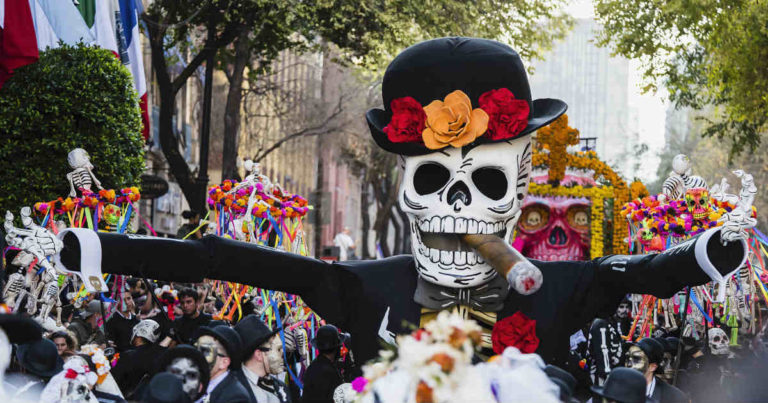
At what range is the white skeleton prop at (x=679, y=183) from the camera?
13.1m

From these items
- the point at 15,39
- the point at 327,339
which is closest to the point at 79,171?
the point at 15,39

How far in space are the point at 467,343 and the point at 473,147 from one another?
9.92 feet

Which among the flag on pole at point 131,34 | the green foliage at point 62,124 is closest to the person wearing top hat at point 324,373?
the green foliage at point 62,124

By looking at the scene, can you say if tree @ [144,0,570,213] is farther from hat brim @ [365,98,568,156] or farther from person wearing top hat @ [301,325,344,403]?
hat brim @ [365,98,568,156]

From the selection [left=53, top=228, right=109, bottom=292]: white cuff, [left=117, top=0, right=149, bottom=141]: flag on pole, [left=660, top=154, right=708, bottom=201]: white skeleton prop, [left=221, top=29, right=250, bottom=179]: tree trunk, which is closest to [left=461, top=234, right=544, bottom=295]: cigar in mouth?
[left=53, top=228, right=109, bottom=292]: white cuff

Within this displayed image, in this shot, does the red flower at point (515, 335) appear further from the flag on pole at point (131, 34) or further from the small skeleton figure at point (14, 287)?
the flag on pole at point (131, 34)

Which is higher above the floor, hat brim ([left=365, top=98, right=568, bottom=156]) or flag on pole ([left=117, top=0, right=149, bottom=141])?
flag on pole ([left=117, top=0, right=149, bottom=141])

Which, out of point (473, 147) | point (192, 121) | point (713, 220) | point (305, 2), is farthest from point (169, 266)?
point (192, 121)

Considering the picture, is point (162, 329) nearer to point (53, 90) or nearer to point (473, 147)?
point (473, 147)

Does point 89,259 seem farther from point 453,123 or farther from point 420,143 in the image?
point 453,123

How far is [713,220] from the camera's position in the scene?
12.2 meters

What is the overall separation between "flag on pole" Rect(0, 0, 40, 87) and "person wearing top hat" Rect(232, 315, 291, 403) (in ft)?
24.4

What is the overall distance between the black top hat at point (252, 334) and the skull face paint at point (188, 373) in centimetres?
94

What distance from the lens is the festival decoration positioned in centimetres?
2144
